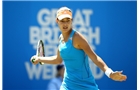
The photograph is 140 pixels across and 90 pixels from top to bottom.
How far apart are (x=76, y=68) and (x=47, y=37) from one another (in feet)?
11.7

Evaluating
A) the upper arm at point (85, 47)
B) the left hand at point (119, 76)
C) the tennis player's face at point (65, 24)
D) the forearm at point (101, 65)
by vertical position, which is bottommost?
the left hand at point (119, 76)

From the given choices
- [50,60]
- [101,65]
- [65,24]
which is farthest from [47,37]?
[101,65]

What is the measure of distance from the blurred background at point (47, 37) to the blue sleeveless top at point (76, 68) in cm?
→ 345

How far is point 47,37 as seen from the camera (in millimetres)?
7625

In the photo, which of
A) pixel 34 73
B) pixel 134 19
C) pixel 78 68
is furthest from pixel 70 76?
pixel 134 19

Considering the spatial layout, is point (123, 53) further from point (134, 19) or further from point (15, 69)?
point (15, 69)

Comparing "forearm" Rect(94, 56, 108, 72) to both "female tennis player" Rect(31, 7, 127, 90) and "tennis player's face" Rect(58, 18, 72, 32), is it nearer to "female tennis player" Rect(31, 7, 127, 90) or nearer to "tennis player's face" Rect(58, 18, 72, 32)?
"female tennis player" Rect(31, 7, 127, 90)

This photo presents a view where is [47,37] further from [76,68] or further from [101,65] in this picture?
[101,65]

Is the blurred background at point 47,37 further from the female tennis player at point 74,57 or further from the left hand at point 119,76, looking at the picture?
the left hand at point 119,76

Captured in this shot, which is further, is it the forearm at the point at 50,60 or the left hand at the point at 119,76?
the forearm at the point at 50,60

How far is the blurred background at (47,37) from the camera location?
7547 millimetres

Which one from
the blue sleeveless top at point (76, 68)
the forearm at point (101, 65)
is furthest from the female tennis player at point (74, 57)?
the forearm at point (101, 65)

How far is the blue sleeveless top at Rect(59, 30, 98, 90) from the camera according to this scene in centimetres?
407

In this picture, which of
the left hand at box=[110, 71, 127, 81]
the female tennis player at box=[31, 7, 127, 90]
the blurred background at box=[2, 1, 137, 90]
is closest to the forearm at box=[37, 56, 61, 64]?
the female tennis player at box=[31, 7, 127, 90]
